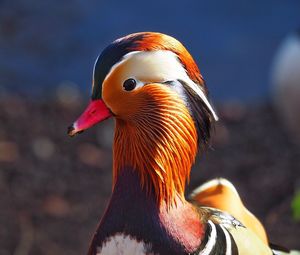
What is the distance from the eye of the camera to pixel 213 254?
148 cm

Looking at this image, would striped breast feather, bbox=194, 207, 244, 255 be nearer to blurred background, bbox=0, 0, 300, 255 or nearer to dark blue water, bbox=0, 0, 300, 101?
blurred background, bbox=0, 0, 300, 255

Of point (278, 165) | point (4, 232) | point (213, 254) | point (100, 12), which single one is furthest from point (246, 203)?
point (100, 12)

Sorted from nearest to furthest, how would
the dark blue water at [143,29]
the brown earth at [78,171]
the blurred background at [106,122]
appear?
1. the brown earth at [78,171]
2. the blurred background at [106,122]
3. the dark blue water at [143,29]

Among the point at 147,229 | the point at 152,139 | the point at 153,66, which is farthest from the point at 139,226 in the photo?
the point at 153,66

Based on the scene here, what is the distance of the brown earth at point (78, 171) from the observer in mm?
2805

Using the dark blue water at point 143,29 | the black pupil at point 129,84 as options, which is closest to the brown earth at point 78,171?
the dark blue water at point 143,29

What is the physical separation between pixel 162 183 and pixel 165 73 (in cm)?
19

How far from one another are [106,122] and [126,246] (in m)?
2.04

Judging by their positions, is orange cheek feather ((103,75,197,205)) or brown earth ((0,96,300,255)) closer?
orange cheek feather ((103,75,197,205))

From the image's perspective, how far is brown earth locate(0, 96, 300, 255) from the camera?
9.20 ft

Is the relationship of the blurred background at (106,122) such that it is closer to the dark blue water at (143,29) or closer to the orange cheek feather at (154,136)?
the dark blue water at (143,29)

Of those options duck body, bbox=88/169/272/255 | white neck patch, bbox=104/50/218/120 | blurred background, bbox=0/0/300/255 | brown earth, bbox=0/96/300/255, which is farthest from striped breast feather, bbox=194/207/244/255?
brown earth, bbox=0/96/300/255

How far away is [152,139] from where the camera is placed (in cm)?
142

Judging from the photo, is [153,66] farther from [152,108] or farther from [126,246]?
[126,246]
